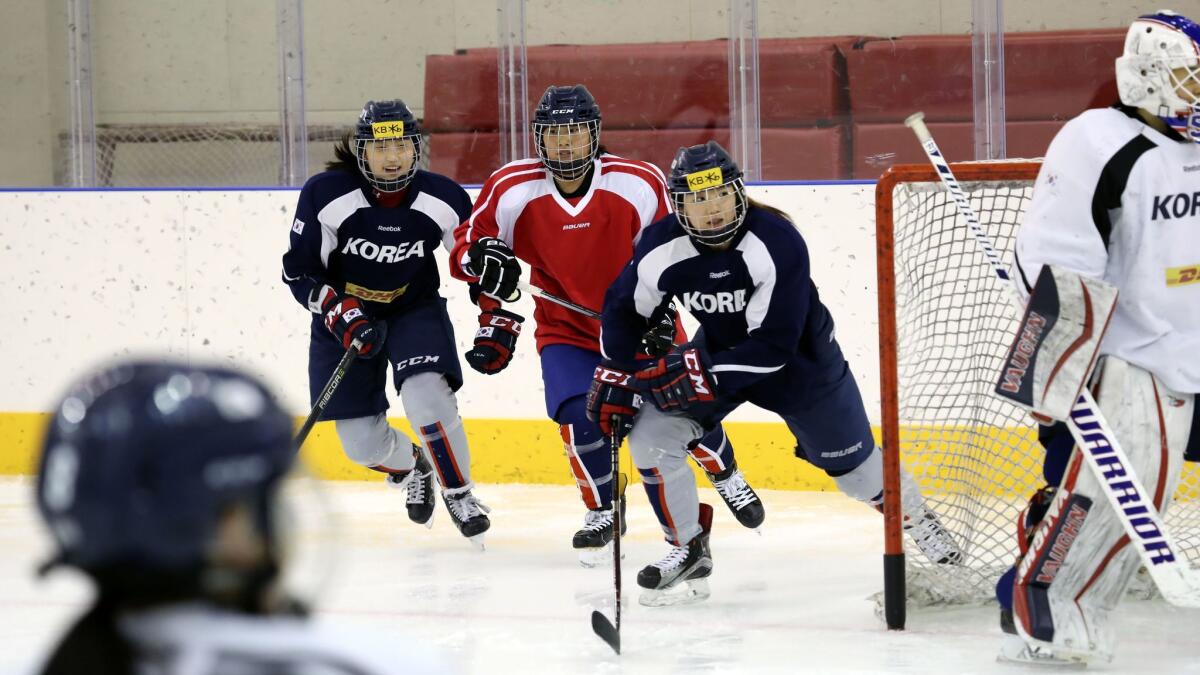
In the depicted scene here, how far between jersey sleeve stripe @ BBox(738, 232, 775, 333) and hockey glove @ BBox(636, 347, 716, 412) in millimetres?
121

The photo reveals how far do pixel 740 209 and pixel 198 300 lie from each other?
2.45m

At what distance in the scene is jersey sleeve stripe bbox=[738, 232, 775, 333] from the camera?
308cm

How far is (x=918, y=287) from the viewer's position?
3432mm

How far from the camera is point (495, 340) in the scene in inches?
151

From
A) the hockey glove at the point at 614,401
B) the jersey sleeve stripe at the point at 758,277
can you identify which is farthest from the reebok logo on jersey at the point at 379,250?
the jersey sleeve stripe at the point at 758,277

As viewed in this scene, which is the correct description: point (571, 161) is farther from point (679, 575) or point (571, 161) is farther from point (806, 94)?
point (806, 94)

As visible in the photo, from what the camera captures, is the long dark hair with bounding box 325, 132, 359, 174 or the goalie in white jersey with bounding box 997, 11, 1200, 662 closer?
the goalie in white jersey with bounding box 997, 11, 1200, 662

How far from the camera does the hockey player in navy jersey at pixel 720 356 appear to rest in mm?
3070

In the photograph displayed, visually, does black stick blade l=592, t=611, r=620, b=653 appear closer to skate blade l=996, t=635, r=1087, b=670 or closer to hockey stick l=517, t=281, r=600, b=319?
skate blade l=996, t=635, r=1087, b=670

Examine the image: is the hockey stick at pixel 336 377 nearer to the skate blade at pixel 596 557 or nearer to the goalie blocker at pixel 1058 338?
the skate blade at pixel 596 557

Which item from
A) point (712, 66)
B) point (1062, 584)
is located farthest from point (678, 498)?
point (712, 66)

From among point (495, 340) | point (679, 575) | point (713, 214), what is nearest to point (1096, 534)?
point (713, 214)

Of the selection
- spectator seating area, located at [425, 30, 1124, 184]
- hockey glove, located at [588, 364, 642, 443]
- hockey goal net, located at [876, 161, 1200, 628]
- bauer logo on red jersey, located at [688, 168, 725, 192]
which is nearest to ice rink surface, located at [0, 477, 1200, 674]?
hockey goal net, located at [876, 161, 1200, 628]

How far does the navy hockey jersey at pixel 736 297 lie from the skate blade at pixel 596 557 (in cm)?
71
